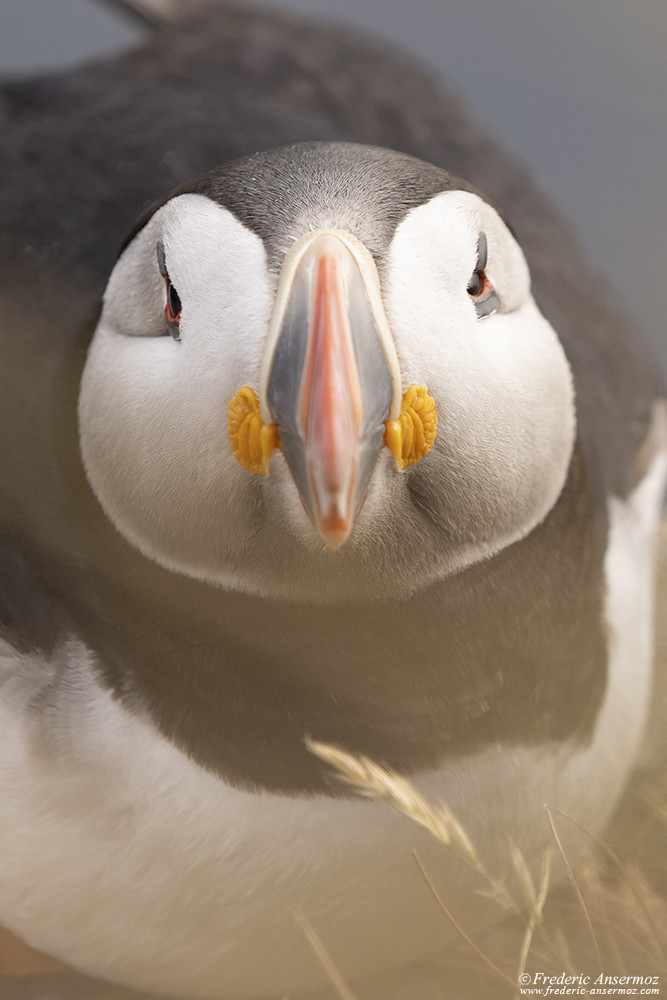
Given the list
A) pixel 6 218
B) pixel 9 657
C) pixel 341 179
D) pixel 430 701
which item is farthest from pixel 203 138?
pixel 430 701

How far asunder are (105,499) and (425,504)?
416mm

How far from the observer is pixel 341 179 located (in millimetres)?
1152

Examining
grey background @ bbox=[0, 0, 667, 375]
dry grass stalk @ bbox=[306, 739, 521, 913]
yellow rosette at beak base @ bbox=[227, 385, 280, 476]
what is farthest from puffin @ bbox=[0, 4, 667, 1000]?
grey background @ bbox=[0, 0, 667, 375]

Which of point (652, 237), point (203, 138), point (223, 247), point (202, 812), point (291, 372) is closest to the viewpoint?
point (291, 372)

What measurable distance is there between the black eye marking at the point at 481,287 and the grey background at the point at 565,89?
8.57 feet

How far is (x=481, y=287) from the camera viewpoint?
1215 mm

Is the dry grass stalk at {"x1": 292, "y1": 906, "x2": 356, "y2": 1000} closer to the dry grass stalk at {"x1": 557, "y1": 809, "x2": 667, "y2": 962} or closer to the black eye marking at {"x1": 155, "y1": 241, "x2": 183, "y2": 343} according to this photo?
the dry grass stalk at {"x1": 557, "y1": 809, "x2": 667, "y2": 962}

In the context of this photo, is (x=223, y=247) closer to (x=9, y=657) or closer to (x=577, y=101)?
(x=9, y=657)

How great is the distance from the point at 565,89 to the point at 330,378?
10.8ft

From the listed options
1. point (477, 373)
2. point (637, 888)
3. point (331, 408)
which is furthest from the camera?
point (637, 888)

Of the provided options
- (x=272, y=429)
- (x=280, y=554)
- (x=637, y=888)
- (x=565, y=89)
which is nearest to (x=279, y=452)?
(x=272, y=429)

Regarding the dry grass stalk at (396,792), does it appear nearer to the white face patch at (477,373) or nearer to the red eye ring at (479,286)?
the white face patch at (477,373)

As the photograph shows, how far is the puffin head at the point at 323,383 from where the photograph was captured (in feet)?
3.29

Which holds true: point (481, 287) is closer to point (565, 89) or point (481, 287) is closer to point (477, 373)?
point (477, 373)
